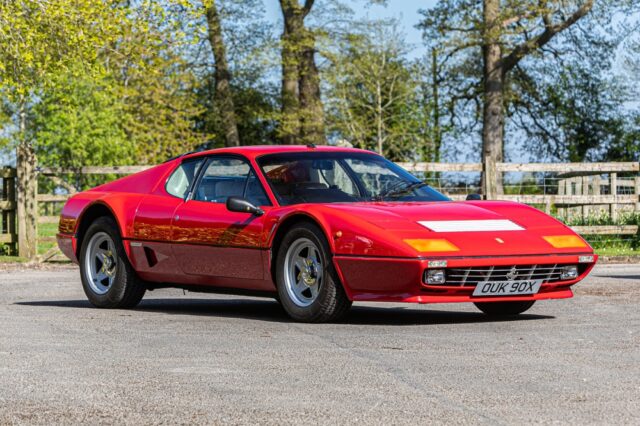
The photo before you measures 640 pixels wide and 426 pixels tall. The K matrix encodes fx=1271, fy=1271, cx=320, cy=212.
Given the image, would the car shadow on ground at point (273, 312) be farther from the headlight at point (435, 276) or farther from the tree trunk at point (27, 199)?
the tree trunk at point (27, 199)

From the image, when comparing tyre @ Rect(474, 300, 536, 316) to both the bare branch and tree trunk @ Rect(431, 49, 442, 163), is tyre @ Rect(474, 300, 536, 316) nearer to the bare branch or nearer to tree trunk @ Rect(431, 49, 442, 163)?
the bare branch

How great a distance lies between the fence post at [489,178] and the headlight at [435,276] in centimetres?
1288

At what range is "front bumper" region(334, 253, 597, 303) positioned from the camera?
28.5 ft

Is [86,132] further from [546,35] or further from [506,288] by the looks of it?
[506,288]

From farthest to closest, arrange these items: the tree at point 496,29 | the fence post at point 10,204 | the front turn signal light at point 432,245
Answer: the tree at point 496,29 → the fence post at point 10,204 → the front turn signal light at point 432,245

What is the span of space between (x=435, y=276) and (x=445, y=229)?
1.29 feet

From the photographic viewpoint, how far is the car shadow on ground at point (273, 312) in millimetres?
9711

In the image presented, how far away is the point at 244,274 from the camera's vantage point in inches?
385

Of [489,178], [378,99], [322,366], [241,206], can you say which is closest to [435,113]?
[378,99]

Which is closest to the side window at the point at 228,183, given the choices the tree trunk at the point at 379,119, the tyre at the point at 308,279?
the tyre at the point at 308,279

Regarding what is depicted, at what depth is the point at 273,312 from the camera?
10.6 m

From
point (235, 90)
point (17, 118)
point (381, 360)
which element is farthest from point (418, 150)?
point (381, 360)

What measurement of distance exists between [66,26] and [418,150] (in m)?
26.4

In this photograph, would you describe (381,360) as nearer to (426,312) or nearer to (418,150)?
(426,312)
